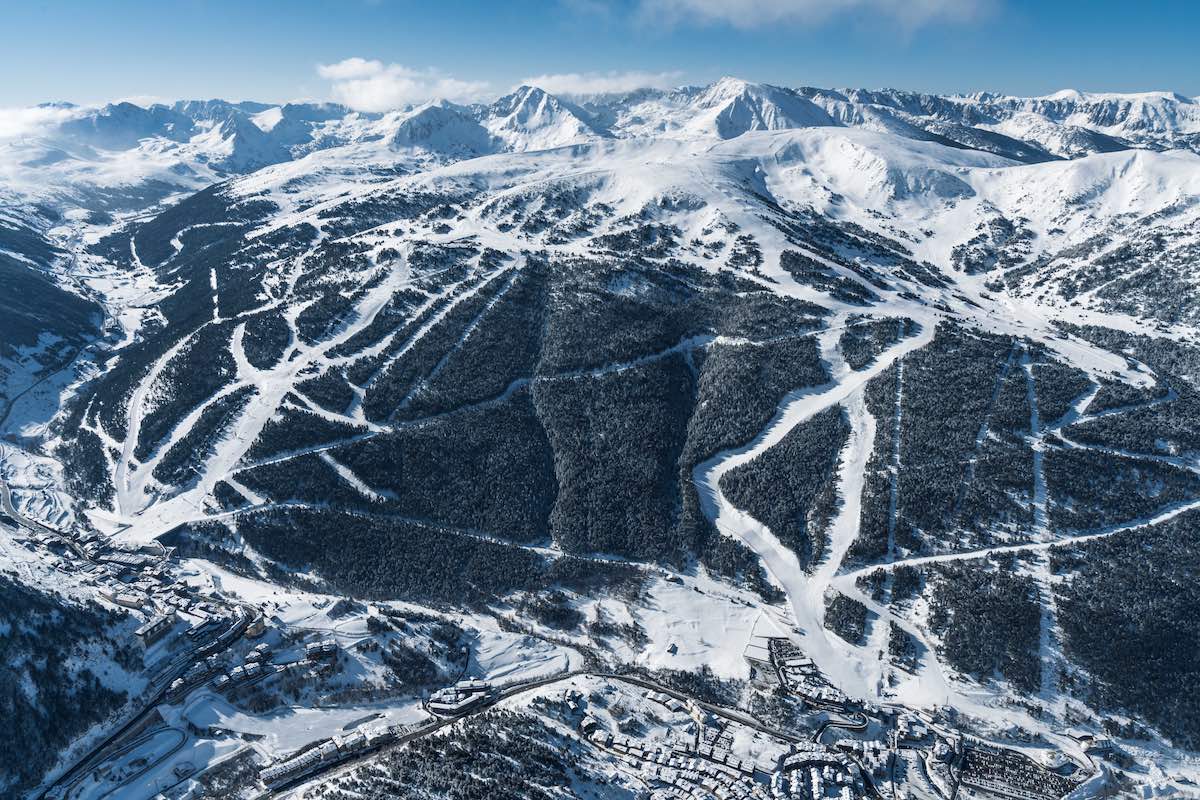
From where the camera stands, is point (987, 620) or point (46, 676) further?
point (987, 620)

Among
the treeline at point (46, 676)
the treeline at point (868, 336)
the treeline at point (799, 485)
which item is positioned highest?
the treeline at point (868, 336)

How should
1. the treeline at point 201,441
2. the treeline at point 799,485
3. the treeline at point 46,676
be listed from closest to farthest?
the treeline at point 46,676 < the treeline at point 799,485 < the treeline at point 201,441

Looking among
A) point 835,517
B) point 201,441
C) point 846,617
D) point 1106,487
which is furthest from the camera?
point 201,441

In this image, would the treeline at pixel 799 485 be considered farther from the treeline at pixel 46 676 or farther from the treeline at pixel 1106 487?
the treeline at pixel 46 676

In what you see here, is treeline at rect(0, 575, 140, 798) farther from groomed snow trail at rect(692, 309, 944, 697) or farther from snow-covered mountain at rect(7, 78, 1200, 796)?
groomed snow trail at rect(692, 309, 944, 697)

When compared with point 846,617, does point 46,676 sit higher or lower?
lower

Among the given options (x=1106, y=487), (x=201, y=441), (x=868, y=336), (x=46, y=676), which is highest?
(x=868, y=336)

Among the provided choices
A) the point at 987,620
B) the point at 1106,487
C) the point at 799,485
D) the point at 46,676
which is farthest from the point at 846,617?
the point at 46,676

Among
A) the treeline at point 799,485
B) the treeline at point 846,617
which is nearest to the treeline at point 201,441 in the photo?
the treeline at point 799,485

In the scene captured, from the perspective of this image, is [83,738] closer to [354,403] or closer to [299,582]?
[299,582]

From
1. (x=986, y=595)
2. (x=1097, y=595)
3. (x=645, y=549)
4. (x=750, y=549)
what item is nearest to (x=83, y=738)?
(x=645, y=549)

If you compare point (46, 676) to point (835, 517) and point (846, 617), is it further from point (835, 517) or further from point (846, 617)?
point (835, 517)
